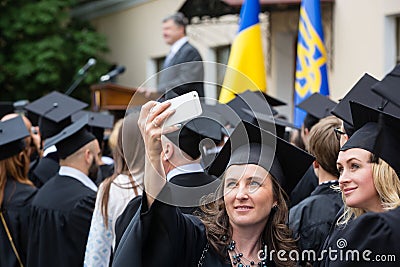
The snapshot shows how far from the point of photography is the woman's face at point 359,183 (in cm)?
329

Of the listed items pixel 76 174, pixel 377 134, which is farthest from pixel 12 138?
pixel 377 134

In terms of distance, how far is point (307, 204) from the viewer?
430 centimetres

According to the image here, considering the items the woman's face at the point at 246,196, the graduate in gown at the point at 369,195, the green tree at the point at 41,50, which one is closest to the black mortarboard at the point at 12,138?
the woman's face at the point at 246,196

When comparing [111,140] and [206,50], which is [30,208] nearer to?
[111,140]

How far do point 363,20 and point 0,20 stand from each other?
32.4ft

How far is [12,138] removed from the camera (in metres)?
5.34

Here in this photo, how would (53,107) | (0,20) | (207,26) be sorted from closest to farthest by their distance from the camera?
(53,107), (207,26), (0,20)

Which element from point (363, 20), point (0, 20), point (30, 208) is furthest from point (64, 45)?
point (30, 208)

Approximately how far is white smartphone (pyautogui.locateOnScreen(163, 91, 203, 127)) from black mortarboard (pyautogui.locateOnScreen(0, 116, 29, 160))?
8.90ft

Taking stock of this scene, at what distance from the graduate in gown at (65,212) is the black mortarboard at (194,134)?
54.5 inches

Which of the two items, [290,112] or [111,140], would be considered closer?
[111,140]

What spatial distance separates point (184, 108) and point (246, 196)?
31.4 inches

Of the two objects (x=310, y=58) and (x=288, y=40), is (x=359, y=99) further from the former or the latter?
(x=288, y=40)

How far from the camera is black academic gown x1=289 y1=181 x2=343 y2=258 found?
4.06m
